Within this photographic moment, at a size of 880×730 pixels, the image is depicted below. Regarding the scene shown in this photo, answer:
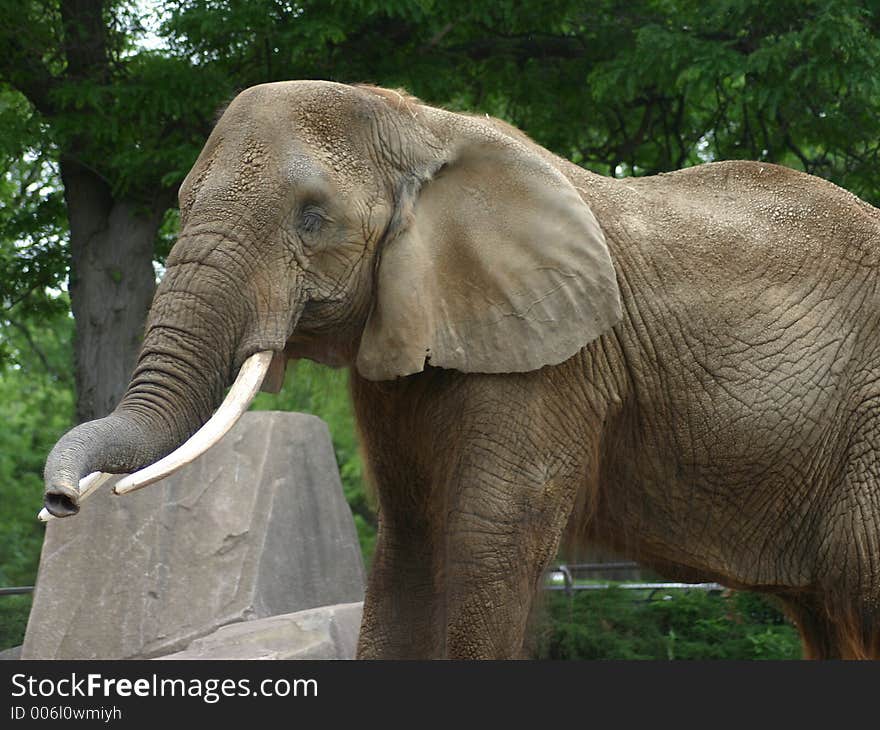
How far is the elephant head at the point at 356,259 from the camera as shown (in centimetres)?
489

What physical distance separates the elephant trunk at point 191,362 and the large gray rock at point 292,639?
9.18 ft

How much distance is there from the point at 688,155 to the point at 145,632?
223 inches

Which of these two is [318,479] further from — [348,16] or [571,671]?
[571,671]

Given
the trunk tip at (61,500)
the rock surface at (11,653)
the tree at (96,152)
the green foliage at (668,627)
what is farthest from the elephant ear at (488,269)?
the rock surface at (11,653)

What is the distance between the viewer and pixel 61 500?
4.26 m

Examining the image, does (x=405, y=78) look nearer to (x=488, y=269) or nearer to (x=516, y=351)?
(x=488, y=269)

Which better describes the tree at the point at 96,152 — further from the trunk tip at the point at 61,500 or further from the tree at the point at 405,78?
the trunk tip at the point at 61,500

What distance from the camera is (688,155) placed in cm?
1152

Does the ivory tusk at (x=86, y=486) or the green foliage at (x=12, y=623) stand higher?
the green foliage at (x=12, y=623)

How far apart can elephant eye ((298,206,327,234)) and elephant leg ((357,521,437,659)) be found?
1413mm

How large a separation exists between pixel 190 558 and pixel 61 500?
4.99 metres

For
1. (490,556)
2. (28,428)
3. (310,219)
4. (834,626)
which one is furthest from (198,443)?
(28,428)

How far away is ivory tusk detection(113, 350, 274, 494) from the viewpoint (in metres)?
4.49

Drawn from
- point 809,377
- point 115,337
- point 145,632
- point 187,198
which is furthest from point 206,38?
point 809,377
